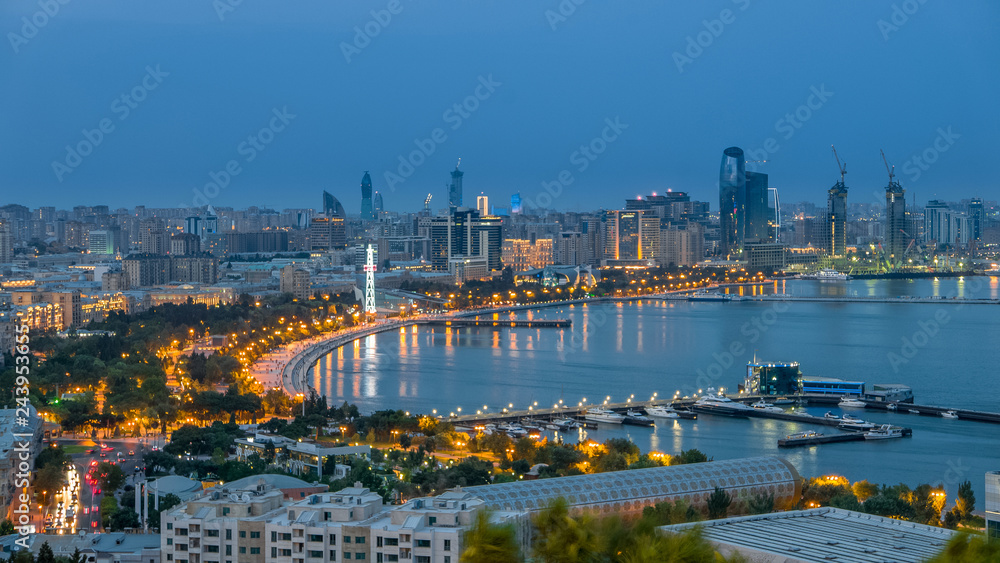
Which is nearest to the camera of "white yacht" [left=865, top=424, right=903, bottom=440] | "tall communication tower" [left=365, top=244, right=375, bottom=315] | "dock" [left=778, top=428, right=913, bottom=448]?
"dock" [left=778, top=428, right=913, bottom=448]

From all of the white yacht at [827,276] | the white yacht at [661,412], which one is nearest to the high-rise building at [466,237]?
the white yacht at [827,276]

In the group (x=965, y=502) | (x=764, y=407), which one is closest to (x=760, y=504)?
(x=965, y=502)

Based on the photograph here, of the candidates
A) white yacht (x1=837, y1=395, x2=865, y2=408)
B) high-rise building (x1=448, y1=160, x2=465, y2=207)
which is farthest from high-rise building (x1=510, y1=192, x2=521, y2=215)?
white yacht (x1=837, y1=395, x2=865, y2=408)

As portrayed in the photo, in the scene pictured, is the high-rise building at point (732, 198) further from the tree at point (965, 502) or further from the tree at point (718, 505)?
the tree at point (718, 505)

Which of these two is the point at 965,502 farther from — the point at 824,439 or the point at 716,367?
the point at 716,367

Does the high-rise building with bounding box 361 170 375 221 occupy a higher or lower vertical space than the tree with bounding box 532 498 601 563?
higher

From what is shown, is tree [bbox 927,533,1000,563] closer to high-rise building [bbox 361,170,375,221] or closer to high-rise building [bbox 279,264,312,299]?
high-rise building [bbox 279,264,312,299]
